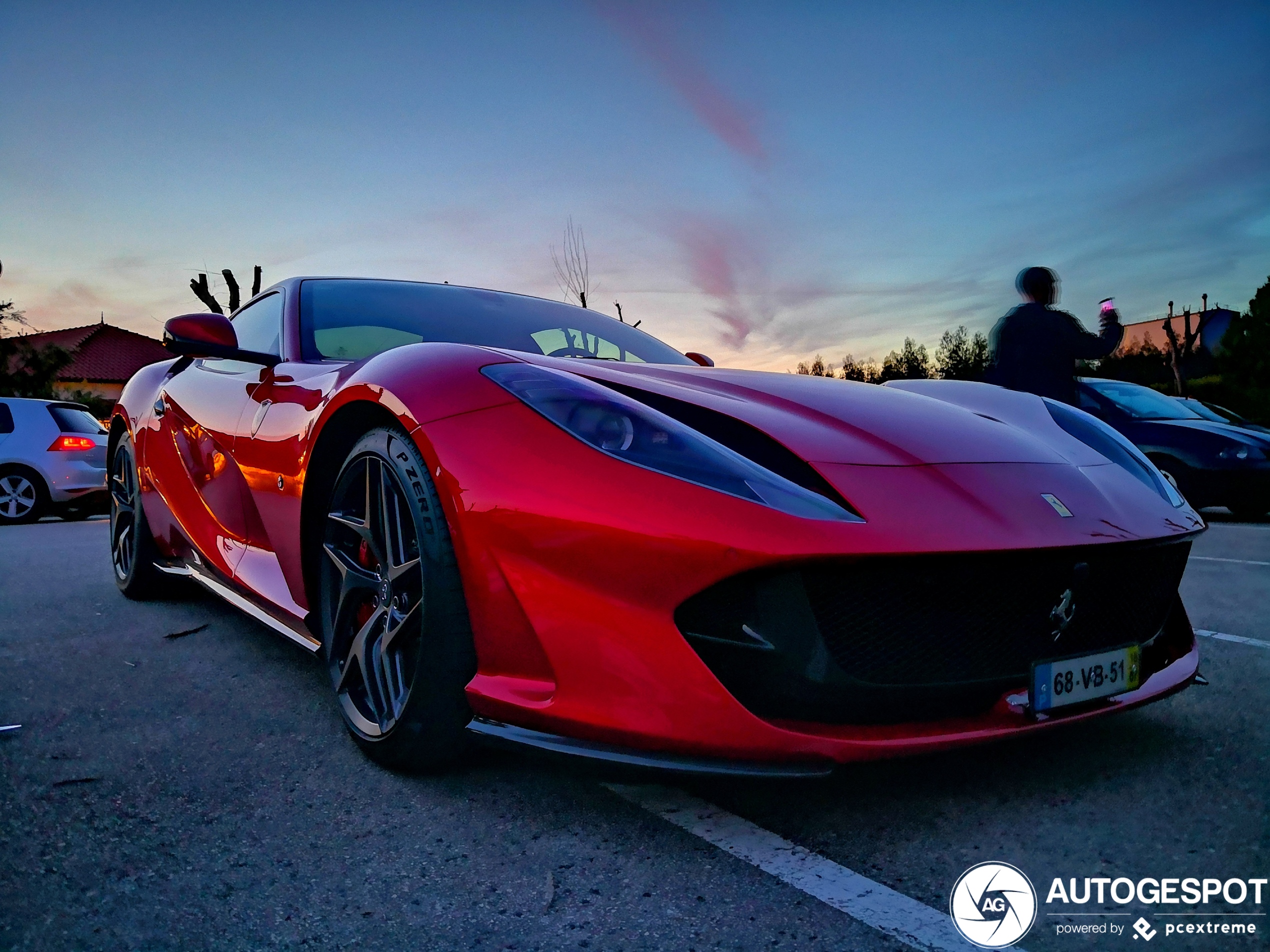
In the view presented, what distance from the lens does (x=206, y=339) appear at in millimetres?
2887

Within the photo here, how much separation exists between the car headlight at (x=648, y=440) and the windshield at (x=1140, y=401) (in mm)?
7741

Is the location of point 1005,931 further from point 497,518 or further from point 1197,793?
point 497,518

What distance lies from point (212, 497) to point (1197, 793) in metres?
2.84

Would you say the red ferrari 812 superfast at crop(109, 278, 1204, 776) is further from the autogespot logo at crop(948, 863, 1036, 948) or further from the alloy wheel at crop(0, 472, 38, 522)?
the alloy wheel at crop(0, 472, 38, 522)

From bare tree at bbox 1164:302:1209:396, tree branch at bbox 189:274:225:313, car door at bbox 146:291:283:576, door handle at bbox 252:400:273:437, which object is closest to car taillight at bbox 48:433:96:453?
car door at bbox 146:291:283:576

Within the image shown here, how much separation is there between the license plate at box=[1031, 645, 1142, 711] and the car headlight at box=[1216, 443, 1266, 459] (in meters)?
7.04

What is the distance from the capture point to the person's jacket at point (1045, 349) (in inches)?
195

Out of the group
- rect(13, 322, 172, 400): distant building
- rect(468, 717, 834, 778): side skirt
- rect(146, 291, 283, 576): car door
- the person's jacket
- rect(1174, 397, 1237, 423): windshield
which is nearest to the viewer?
rect(468, 717, 834, 778): side skirt

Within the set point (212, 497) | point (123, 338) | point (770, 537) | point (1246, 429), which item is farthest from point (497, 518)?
point (123, 338)

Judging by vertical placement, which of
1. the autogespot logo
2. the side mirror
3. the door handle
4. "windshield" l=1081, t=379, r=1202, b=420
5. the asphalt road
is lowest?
the asphalt road

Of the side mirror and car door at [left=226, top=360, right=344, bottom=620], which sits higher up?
the side mirror

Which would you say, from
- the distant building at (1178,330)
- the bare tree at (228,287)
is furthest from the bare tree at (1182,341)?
the bare tree at (228,287)

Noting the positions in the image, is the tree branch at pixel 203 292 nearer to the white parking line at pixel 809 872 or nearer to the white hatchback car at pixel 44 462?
the white hatchback car at pixel 44 462

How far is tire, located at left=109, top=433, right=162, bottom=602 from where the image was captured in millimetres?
3902
